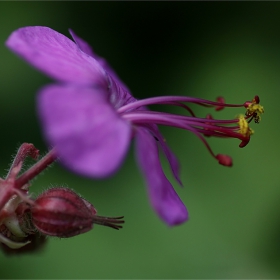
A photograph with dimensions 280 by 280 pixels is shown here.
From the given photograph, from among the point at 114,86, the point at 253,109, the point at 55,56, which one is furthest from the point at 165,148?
the point at 55,56

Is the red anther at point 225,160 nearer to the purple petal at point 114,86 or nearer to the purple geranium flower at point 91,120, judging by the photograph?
the purple geranium flower at point 91,120

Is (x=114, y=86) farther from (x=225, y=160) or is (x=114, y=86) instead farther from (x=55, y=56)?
(x=225, y=160)

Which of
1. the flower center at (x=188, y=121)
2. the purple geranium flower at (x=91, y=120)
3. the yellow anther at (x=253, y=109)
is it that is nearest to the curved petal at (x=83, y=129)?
the purple geranium flower at (x=91, y=120)

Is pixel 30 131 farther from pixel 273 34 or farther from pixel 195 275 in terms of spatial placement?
pixel 273 34

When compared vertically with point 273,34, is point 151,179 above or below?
below

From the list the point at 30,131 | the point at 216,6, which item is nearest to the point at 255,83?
the point at 216,6

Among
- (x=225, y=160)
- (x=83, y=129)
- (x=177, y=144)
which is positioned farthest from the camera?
(x=177, y=144)

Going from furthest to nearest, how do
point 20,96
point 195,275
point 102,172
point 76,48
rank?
1. point 20,96
2. point 195,275
3. point 76,48
4. point 102,172
